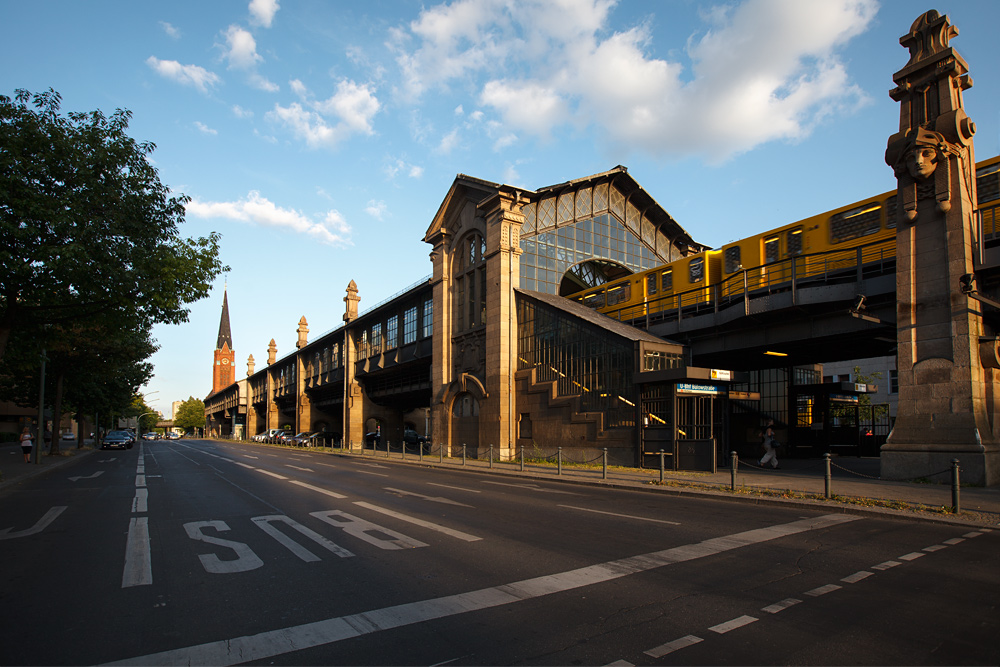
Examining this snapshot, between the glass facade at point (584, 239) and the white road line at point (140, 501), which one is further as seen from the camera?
the glass facade at point (584, 239)

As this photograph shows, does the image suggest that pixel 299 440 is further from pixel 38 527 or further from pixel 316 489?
pixel 38 527

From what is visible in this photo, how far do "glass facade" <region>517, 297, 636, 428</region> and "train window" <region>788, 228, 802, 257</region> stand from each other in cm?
686

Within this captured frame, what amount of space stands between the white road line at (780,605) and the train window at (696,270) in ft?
71.5

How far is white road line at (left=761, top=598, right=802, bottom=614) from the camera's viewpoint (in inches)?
220

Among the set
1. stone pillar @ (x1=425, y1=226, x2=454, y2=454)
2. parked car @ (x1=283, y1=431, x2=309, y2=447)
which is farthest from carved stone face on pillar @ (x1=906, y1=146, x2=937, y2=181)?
parked car @ (x1=283, y1=431, x2=309, y2=447)

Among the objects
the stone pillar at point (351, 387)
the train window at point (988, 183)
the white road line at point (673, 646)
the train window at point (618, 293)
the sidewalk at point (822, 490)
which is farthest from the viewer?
the stone pillar at point (351, 387)

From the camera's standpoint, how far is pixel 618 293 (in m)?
31.9

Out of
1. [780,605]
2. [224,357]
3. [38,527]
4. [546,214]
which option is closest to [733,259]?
[546,214]

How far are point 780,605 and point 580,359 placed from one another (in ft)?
69.7

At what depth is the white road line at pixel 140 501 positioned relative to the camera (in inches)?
490

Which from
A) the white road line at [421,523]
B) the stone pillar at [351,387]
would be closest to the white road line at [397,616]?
the white road line at [421,523]

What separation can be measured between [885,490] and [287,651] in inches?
567

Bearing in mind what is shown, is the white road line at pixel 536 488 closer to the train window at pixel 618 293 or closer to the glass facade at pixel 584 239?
the train window at pixel 618 293

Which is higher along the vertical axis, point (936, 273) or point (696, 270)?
point (696, 270)
